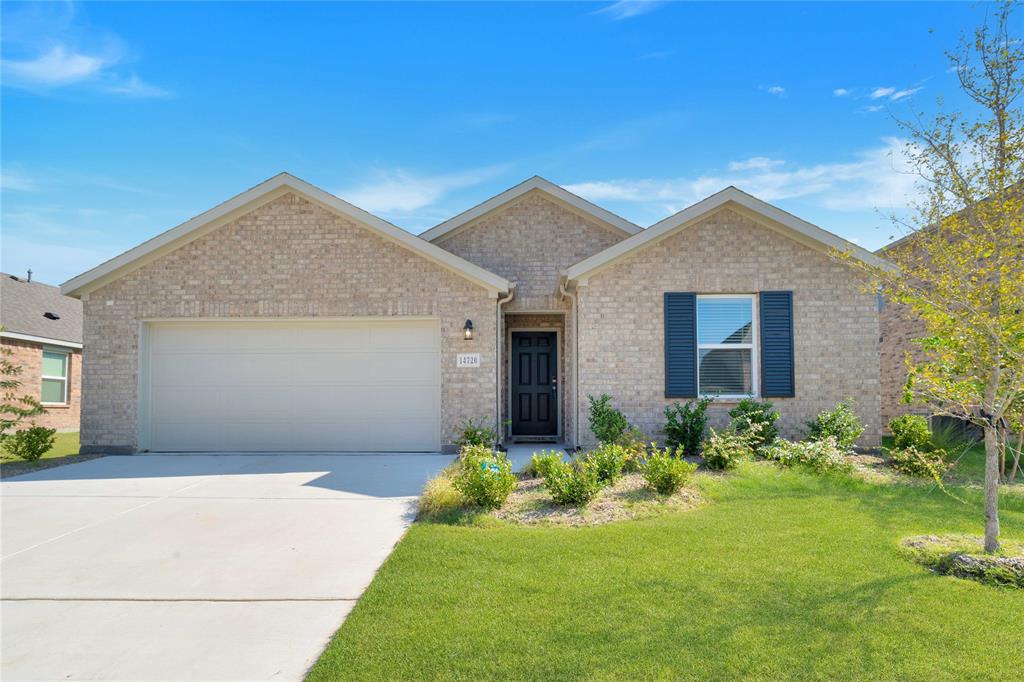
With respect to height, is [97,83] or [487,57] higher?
[487,57]

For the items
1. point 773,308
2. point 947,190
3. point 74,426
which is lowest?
point 74,426

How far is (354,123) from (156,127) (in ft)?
11.9

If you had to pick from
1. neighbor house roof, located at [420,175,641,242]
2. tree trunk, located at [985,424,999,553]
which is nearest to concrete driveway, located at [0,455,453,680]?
tree trunk, located at [985,424,999,553]

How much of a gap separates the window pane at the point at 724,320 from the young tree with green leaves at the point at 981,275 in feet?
13.6

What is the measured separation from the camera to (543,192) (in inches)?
511

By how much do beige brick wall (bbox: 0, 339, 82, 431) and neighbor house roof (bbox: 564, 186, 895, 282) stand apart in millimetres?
13591

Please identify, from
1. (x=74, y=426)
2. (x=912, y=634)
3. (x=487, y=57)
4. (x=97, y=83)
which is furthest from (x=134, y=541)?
(x=74, y=426)

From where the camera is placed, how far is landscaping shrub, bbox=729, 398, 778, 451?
968cm

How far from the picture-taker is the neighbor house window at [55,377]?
1706cm

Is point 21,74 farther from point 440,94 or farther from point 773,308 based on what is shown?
point 773,308

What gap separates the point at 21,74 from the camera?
9906 millimetres

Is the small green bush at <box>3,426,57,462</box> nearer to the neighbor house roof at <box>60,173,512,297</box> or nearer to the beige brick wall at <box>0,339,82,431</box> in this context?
the neighbor house roof at <box>60,173,512,297</box>

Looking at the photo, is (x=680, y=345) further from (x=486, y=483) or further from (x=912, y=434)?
(x=486, y=483)

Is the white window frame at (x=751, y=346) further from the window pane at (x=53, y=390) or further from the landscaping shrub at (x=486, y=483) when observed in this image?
the window pane at (x=53, y=390)
